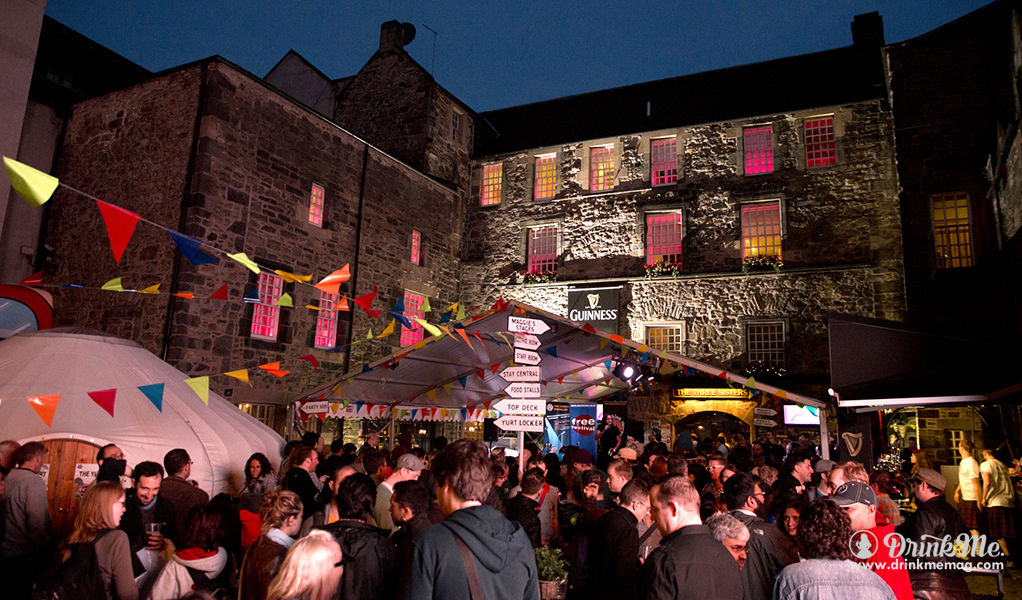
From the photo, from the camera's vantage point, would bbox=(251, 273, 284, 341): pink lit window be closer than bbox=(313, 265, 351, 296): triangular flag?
No

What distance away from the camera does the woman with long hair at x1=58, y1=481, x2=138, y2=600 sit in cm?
357

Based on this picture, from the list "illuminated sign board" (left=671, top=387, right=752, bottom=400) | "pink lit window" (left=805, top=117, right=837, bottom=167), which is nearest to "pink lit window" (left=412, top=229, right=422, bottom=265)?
"illuminated sign board" (left=671, top=387, right=752, bottom=400)

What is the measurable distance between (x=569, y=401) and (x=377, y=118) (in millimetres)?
10827

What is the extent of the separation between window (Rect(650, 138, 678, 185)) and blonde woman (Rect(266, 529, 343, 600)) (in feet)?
56.3

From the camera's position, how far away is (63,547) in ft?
11.6

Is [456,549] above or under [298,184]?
under

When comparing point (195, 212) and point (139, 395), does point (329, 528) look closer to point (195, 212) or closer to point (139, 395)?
point (139, 395)

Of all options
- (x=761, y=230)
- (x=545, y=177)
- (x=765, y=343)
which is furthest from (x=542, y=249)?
(x=765, y=343)

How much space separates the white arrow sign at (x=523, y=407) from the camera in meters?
7.17

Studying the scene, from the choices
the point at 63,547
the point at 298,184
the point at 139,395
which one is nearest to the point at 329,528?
the point at 63,547

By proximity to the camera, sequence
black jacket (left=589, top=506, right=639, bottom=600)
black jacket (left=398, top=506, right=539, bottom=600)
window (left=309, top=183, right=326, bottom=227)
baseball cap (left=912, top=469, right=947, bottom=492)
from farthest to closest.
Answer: window (left=309, top=183, right=326, bottom=227) → baseball cap (left=912, top=469, right=947, bottom=492) → black jacket (left=589, top=506, right=639, bottom=600) → black jacket (left=398, top=506, right=539, bottom=600)

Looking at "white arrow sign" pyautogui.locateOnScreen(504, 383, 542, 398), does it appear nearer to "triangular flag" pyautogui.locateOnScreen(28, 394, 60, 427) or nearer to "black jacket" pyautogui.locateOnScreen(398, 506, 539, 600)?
"black jacket" pyautogui.locateOnScreen(398, 506, 539, 600)

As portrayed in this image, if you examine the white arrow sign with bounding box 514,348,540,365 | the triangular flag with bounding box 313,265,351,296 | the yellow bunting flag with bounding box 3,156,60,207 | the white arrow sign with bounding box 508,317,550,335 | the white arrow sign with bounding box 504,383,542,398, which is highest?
the triangular flag with bounding box 313,265,351,296

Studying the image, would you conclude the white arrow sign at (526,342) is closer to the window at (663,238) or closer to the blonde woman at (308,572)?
the blonde woman at (308,572)
